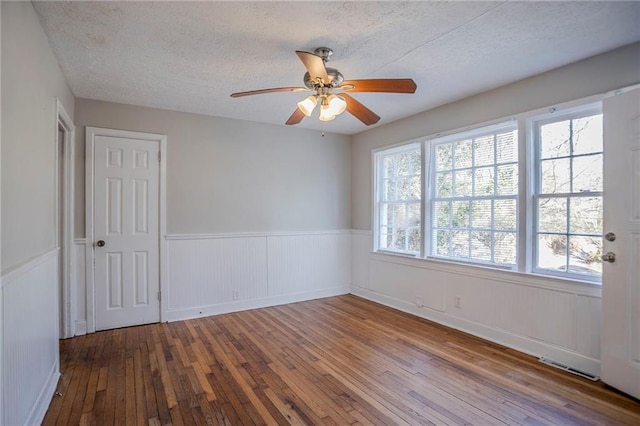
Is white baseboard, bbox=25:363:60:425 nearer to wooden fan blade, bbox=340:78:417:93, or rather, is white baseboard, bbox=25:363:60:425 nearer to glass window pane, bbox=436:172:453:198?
wooden fan blade, bbox=340:78:417:93

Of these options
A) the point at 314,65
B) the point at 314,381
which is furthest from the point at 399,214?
the point at 314,65

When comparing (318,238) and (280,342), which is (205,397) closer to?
(280,342)

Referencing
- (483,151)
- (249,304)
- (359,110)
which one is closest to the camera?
(359,110)

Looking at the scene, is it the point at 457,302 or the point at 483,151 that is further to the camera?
the point at 457,302

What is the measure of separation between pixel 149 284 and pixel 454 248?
137 inches

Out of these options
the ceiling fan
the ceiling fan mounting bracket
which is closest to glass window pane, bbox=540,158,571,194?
the ceiling fan

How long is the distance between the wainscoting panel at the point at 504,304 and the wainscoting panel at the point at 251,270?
2.55 ft

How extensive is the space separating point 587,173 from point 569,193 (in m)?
0.19

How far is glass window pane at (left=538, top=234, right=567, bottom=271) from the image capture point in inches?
111

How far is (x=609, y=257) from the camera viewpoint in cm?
238

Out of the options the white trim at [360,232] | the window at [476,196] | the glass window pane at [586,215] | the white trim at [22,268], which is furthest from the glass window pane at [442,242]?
the white trim at [22,268]

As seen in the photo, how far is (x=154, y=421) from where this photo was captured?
6.68 ft

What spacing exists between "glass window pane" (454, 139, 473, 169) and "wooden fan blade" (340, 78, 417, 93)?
5.32 feet

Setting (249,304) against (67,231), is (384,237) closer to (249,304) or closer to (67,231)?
(249,304)
